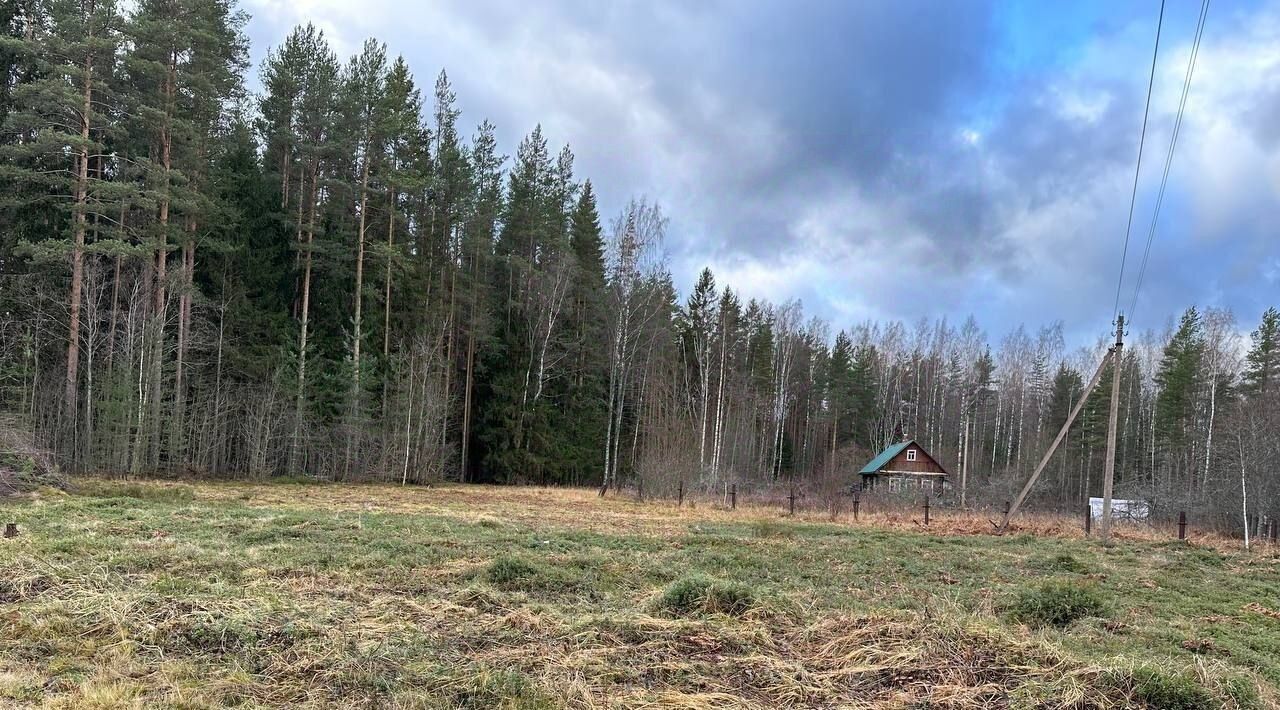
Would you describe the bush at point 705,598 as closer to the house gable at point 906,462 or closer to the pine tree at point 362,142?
the pine tree at point 362,142

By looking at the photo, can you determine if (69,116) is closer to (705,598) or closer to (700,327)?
(705,598)

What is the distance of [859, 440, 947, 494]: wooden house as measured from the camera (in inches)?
1588

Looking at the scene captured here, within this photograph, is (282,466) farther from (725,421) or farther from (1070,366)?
(1070,366)

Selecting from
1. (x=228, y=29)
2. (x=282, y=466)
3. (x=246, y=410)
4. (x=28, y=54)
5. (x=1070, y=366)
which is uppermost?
(x=228, y=29)

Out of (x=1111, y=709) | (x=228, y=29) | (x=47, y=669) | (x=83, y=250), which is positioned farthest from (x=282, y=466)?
(x=1111, y=709)

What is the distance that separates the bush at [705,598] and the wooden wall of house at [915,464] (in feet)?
123

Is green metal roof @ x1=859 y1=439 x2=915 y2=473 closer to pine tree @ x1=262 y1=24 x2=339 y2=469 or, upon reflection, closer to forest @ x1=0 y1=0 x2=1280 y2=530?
forest @ x1=0 y1=0 x2=1280 y2=530

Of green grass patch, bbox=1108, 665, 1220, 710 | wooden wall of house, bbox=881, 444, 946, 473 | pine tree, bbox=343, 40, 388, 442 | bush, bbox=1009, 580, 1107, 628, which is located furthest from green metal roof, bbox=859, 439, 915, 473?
green grass patch, bbox=1108, 665, 1220, 710

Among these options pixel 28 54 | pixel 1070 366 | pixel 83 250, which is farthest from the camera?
pixel 1070 366

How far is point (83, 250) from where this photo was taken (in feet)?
71.8

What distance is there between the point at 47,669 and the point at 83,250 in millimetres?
23340

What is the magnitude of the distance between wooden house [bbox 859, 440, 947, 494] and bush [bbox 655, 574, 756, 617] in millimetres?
36086

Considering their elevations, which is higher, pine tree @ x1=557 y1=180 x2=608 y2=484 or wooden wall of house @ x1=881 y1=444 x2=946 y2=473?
pine tree @ x1=557 y1=180 x2=608 y2=484

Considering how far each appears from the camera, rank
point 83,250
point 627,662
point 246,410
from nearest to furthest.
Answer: point 627,662 → point 83,250 → point 246,410
